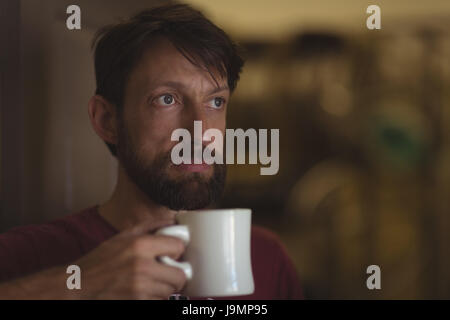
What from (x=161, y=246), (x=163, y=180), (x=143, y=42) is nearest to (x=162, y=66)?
(x=143, y=42)

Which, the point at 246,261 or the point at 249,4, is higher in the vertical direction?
the point at 249,4

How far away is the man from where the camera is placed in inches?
29.2

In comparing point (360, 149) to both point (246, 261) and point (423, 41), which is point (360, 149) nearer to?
point (423, 41)

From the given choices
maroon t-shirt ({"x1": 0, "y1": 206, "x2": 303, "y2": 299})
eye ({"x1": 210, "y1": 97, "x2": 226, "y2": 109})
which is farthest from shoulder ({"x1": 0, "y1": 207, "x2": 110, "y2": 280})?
eye ({"x1": 210, "y1": 97, "x2": 226, "y2": 109})

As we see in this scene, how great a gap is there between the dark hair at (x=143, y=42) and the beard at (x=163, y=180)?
0.03 meters

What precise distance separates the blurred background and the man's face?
4 cm

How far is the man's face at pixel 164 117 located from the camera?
0.74 metres

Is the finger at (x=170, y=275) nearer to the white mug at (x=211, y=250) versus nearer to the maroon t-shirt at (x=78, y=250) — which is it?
the white mug at (x=211, y=250)

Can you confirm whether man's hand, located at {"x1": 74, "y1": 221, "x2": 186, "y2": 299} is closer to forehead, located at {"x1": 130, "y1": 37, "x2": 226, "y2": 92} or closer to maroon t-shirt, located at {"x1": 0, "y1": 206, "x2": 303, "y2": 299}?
maroon t-shirt, located at {"x1": 0, "y1": 206, "x2": 303, "y2": 299}

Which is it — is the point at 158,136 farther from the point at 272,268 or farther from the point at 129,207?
the point at 272,268

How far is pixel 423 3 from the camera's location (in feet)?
2.71

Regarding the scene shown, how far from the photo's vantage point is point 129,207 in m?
0.77
